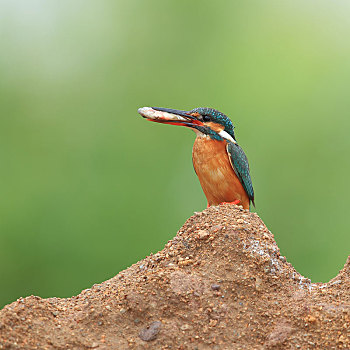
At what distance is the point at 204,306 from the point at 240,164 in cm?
208

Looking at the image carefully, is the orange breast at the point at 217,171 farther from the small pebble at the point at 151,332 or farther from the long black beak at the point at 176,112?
the small pebble at the point at 151,332

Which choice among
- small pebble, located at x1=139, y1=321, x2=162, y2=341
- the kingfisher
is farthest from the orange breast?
small pebble, located at x1=139, y1=321, x2=162, y2=341

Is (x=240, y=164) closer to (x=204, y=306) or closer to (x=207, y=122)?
(x=207, y=122)

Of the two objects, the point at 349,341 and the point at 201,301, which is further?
the point at 201,301

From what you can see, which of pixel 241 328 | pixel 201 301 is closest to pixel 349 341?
pixel 241 328

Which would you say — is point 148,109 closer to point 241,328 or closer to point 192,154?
point 192,154

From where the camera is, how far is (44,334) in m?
3.40

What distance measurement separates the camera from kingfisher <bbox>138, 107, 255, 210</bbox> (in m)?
5.24

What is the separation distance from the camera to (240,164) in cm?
526

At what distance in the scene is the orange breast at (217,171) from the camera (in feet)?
17.2

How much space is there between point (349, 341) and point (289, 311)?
17.8 inches

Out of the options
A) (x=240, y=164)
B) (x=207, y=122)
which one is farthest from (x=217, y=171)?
(x=207, y=122)

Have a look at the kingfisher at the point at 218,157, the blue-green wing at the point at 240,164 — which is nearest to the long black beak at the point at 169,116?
the kingfisher at the point at 218,157

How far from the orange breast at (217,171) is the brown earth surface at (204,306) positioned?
3.78 ft
